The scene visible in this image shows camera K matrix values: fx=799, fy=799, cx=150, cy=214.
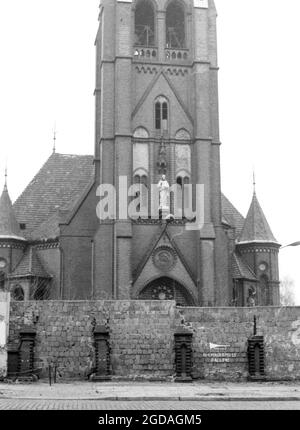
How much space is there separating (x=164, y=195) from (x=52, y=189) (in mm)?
10790

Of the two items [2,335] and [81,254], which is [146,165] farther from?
[2,335]

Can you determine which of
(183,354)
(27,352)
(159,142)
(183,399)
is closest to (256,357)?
(183,354)

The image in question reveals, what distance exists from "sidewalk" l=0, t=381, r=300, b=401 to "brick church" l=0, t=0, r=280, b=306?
15.1 metres

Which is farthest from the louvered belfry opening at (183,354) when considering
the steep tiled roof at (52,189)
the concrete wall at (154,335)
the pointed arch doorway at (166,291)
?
the steep tiled roof at (52,189)

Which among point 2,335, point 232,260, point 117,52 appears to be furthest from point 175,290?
point 2,335

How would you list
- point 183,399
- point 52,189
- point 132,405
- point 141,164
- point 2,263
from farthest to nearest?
point 52,189 < point 2,263 < point 141,164 < point 183,399 < point 132,405

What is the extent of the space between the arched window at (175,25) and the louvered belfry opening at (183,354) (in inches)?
934

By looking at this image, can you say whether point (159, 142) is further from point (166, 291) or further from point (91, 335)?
point (91, 335)

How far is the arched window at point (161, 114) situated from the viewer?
45688mm

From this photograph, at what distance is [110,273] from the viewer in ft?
141

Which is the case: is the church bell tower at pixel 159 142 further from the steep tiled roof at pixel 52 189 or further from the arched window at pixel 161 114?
the steep tiled roof at pixel 52 189

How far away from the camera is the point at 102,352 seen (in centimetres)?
2820

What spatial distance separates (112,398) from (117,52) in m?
27.2

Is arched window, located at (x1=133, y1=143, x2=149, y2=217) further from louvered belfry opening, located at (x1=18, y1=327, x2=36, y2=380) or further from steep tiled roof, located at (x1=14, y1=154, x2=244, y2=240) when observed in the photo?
louvered belfry opening, located at (x1=18, y1=327, x2=36, y2=380)
